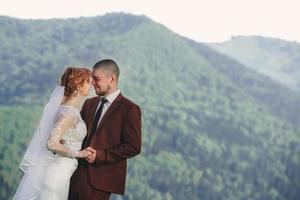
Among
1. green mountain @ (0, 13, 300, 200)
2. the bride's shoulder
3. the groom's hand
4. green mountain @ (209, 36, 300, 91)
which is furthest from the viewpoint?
green mountain @ (209, 36, 300, 91)

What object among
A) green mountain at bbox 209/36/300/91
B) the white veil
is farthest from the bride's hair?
green mountain at bbox 209/36/300/91

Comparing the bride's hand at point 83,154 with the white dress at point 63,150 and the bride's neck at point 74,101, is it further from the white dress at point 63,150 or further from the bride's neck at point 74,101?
the bride's neck at point 74,101

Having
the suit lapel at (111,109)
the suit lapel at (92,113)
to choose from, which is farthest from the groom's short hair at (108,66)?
the suit lapel at (92,113)

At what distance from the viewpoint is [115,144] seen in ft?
13.9

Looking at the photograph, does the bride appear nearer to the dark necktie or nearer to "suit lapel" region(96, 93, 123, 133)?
the dark necktie

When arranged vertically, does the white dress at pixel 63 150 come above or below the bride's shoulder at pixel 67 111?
below

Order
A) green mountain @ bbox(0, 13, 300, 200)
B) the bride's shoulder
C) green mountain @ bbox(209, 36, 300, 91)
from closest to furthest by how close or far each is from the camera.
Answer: the bride's shoulder < green mountain @ bbox(0, 13, 300, 200) < green mountain @ bbox(209, 36, 300, 91)

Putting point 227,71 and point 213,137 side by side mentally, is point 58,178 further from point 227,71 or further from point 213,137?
point 227,71

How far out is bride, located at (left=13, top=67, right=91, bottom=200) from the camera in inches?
168

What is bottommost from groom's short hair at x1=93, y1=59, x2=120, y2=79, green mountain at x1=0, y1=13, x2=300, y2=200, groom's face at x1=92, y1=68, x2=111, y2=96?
green mountain at x1=0, y1=13, x2=300, y2=200

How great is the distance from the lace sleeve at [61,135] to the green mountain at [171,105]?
2289 inches

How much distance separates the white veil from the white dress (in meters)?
0.06

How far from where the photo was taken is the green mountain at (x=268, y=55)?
12912 centimetres

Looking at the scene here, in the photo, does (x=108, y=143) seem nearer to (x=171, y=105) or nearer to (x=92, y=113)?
(x=92, y=113)
